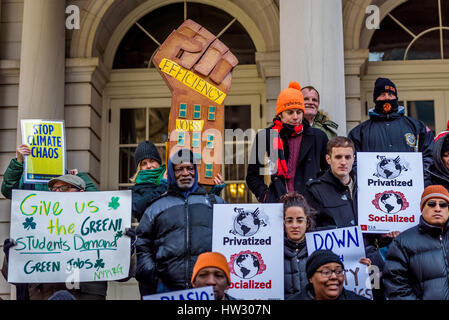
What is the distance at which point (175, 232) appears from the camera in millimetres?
6523

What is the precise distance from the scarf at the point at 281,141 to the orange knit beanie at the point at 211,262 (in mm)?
1560

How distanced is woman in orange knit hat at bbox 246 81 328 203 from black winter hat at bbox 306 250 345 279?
127 cm

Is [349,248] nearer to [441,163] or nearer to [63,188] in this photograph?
[441,163]

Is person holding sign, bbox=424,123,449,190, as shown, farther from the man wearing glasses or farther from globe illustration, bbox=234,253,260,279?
globe illustration, bbox=234,253,260,279

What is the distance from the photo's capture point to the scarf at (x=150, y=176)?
761cm

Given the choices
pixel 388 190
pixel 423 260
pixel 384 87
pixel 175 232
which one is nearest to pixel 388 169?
pixel 388 190

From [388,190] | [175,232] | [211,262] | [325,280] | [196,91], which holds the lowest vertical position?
[325,280]

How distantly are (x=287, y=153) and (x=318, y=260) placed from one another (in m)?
1.65

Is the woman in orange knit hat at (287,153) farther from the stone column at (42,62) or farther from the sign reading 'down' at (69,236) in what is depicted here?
the stone column at (42,62)

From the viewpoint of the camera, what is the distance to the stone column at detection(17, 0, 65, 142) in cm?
1069

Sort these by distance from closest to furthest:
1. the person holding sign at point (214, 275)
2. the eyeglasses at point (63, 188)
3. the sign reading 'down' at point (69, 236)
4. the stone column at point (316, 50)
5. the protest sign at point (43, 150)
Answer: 1. the person holding sign at point (214, 275)
2. the sign reading 'down' at point (69, 236)
3. the eyeglasses at point (63, 188)
4. the protest sign at point (43, 150)
5. the stone column at point (316, 50)

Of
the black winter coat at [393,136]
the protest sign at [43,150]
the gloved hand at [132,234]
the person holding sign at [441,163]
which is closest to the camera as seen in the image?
the gloved hand at [132,234]

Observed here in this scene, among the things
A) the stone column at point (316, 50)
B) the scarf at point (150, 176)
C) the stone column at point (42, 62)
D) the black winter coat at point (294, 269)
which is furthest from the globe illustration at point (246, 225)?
the stone column at point (42, 62)
